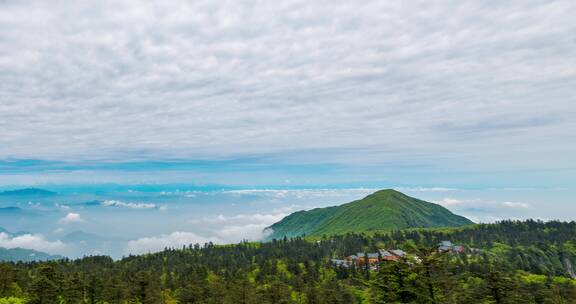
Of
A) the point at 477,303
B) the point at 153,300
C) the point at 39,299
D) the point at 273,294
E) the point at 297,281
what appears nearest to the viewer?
the point at 477,303

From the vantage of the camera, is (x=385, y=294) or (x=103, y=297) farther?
(x=103, y=297)

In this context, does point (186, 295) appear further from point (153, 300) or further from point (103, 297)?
point (153, 300)

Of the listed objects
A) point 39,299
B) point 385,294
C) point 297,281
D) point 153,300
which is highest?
point 385,294

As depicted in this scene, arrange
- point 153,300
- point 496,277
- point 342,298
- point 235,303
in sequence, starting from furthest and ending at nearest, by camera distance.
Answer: point 342,298
point 235,303
point 153,300
point 496,277

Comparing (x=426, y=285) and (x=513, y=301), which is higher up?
(x=426, y=285)

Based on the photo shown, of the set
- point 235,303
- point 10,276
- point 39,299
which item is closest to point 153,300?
point 235,303

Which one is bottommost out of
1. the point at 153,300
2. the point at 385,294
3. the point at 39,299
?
the point at 153,300

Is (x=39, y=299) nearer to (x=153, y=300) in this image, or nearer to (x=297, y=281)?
(x=153, y=300)

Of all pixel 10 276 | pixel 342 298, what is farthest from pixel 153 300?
pixel 342 298

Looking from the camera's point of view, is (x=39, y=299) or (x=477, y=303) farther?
(x=39, y=299)
